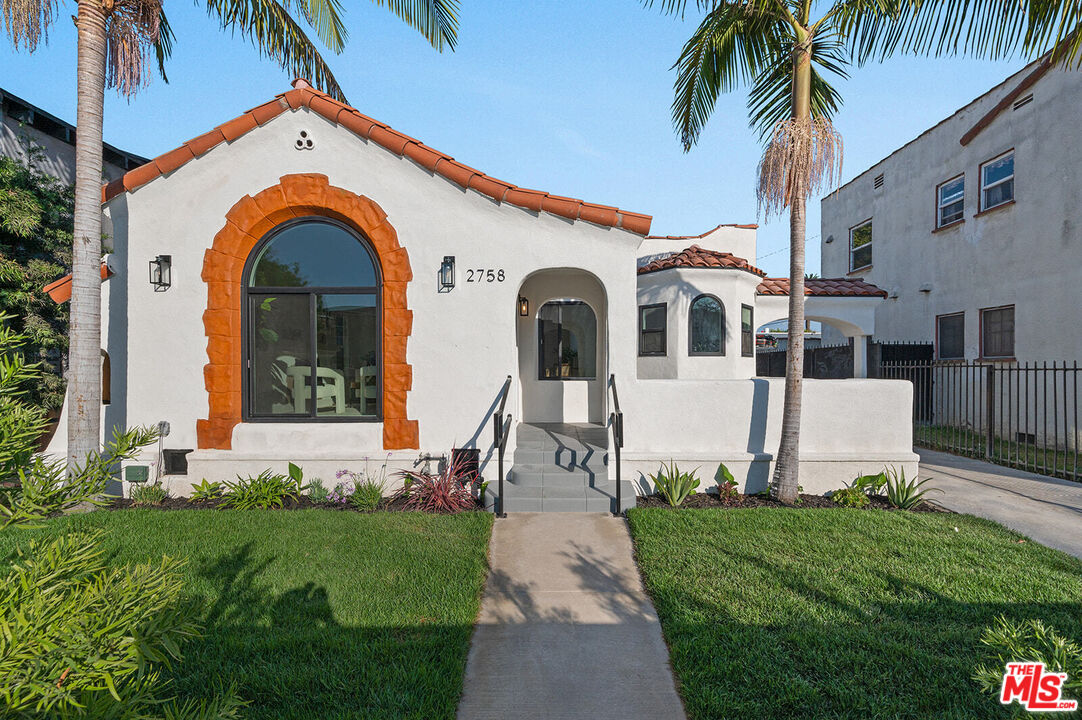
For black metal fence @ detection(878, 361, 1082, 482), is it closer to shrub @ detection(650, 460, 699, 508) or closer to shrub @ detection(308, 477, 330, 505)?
shrub @ detection(650, 460, 699, 508)

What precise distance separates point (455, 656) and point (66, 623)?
2638 mm

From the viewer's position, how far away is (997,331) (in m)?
12.0

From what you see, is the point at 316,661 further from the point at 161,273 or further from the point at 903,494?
the point at 903,494

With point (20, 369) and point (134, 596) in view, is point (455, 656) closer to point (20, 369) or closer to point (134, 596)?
point (134, 596)

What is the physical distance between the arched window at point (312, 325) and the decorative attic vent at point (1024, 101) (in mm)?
14282

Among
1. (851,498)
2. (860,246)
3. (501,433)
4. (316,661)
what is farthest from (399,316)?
(860,246)

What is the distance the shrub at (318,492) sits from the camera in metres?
6.59

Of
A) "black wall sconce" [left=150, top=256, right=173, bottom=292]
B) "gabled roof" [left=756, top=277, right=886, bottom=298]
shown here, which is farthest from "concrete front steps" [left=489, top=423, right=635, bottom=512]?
"gabled roof" [left=756, top=277, right=886, bottom=298]

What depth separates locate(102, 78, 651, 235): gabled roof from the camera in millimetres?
6695

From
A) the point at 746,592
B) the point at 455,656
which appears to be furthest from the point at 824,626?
the point at 455,656

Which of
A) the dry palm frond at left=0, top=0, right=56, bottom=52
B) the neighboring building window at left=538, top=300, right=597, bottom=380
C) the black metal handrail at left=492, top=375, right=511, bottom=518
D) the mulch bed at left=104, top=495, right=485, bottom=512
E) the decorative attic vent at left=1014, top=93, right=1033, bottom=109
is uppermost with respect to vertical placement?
the decorative attic vent at left=1014, top=93, right=1033, bottom=109

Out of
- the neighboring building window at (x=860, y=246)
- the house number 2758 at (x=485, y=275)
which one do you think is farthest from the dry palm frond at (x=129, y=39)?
the neighboring building window at (x=860, y=246)

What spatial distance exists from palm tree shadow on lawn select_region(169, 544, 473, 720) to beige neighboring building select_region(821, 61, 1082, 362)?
1312 centimetres

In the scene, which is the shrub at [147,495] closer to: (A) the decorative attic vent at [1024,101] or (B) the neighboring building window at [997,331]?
(B) the neighboring building window at [997,331]
